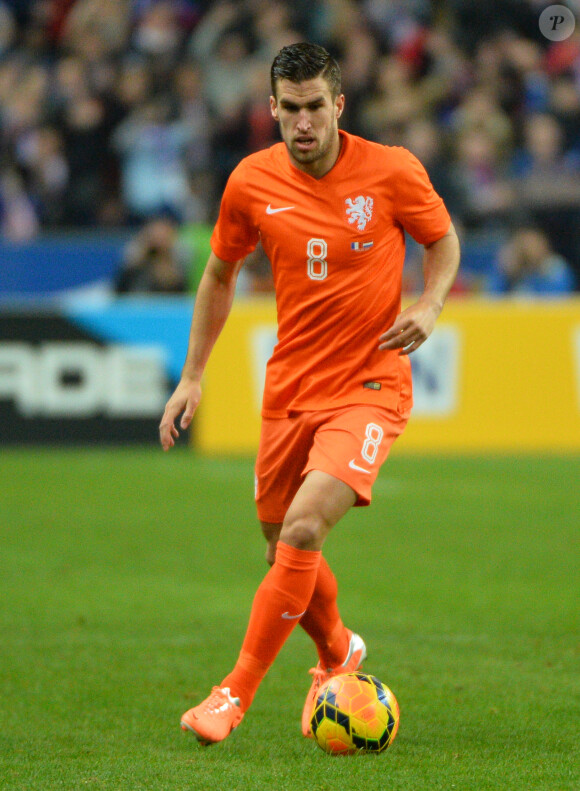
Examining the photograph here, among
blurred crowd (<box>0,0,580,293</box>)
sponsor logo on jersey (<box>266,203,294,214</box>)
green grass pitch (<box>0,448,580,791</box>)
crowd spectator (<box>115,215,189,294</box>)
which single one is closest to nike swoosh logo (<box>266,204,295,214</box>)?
sponsor logo on jersey (<box>266,203,294,214</box>)

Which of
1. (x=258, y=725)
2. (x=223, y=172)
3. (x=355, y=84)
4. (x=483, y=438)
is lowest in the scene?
(x=483, y=438)

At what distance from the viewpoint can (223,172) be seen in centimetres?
1636

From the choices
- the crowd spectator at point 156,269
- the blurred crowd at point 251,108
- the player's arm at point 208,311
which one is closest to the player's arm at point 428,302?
the player's arm at point 208,311

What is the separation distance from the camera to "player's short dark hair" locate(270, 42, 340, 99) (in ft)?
14.2

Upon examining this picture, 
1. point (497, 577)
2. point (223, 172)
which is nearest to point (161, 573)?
point (497, 577)

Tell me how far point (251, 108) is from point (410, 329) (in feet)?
41.2

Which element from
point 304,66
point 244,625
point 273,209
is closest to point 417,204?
point 273,209

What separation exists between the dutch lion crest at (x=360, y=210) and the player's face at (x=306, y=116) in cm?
20

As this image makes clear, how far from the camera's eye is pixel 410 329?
168 inches

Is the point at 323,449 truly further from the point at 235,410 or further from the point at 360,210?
the point at 235,410

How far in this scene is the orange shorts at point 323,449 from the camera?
437 centimetres

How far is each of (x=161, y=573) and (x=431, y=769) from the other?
3.77m

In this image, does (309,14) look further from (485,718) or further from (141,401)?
(485,718)

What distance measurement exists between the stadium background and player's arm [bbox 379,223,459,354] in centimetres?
134
